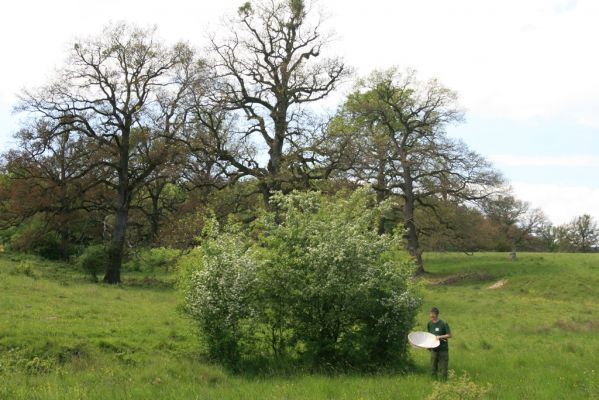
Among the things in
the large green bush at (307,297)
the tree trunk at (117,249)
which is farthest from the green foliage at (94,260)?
the large green bush at (307,297)

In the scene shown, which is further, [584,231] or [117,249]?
[584,231]

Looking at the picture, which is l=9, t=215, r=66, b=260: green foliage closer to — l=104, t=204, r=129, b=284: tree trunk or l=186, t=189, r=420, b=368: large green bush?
l=104, t=204, r=129, b=284: tree trunk

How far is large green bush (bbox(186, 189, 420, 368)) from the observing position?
44.3 ft

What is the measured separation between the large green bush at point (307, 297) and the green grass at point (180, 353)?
1077 millimetres

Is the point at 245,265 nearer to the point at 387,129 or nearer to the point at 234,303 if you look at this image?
the point at 234,303

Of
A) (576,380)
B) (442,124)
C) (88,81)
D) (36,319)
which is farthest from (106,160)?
(576,380)

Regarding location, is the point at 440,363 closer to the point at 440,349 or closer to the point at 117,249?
the point at 440,349

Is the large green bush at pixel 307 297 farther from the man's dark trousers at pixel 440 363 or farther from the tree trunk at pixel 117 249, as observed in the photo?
the tree trunk at pixel 117 249

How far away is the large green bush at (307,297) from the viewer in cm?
1349

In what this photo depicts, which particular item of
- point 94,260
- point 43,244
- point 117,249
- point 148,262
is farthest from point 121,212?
point 43,244

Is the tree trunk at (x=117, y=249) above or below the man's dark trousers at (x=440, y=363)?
above

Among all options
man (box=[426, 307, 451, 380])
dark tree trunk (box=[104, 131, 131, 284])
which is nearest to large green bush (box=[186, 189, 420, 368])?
man (box=[426, 307, 451, 380])

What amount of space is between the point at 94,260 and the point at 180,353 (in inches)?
763

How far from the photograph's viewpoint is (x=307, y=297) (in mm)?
13609
